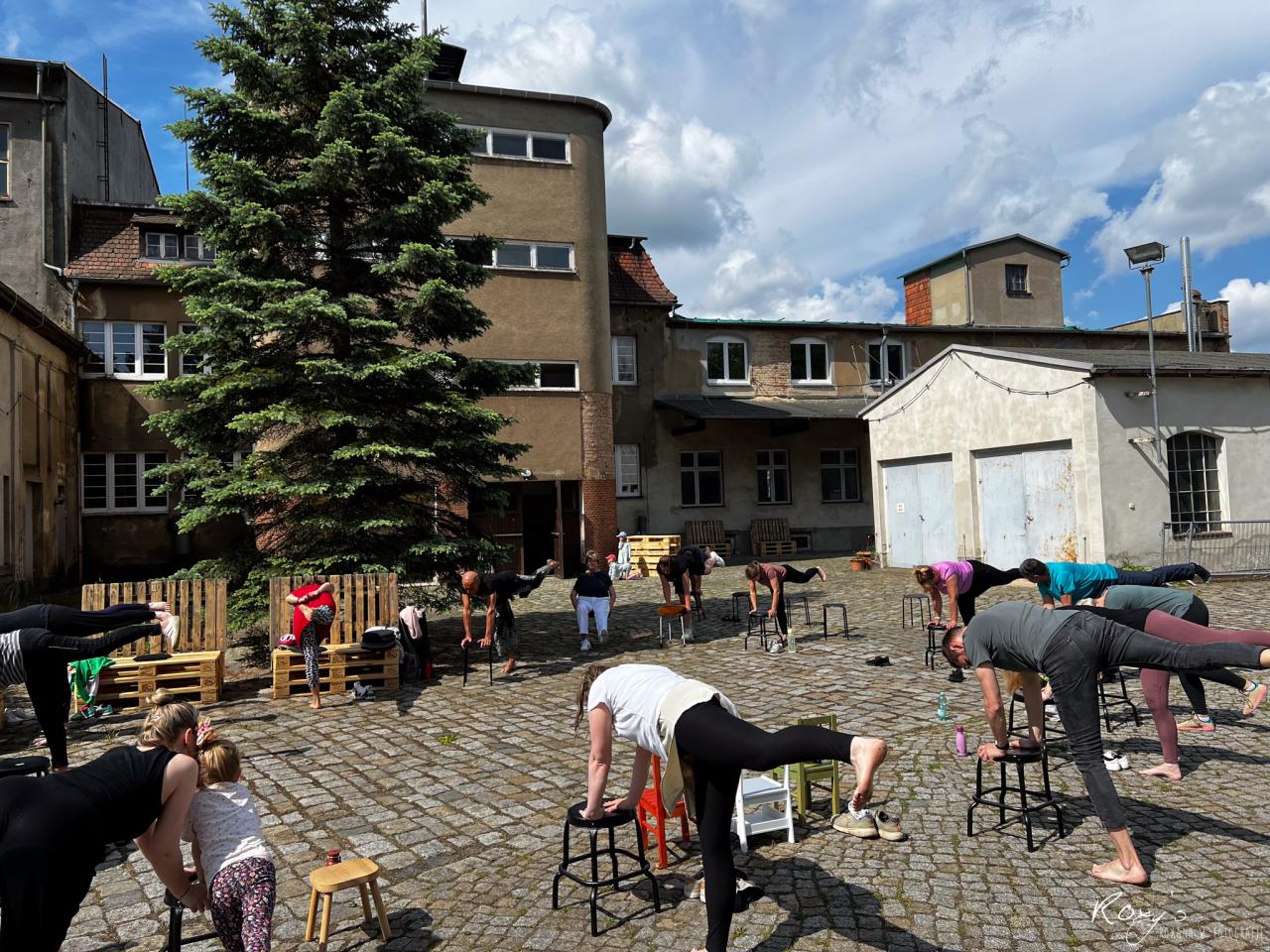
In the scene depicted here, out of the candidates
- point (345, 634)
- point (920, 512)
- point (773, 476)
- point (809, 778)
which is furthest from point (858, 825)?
point (773, 476)

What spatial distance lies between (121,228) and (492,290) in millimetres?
11186

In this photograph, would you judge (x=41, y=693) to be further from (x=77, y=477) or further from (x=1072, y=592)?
(x=77, y=477)

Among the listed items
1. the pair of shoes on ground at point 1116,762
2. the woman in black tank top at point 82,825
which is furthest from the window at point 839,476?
the woman in black tank top at point 82,825

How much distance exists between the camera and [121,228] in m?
24.8

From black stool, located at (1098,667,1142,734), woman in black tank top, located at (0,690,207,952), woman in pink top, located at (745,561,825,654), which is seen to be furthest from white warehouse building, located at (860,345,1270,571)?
woman in black tank top, located at (0,690,207,952)

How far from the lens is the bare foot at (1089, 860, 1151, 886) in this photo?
4789 millimetres

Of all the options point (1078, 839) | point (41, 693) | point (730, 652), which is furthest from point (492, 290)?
point (1078, 839)

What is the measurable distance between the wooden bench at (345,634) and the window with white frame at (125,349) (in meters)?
15.4

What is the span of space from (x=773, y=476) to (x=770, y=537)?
2.33 m

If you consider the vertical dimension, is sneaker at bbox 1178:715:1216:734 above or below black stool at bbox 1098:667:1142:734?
below

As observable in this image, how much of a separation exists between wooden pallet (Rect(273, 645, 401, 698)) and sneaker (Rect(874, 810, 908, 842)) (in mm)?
6945

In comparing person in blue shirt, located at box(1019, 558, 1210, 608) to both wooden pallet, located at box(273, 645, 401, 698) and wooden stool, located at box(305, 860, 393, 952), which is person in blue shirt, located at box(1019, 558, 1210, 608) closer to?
wooden stool, located at box(305, 860, 393, 952)

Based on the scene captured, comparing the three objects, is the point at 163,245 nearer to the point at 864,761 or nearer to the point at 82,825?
the point at 82,825

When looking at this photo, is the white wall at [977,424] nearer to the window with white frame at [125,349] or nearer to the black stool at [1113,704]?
the black stool at [1113,704]
